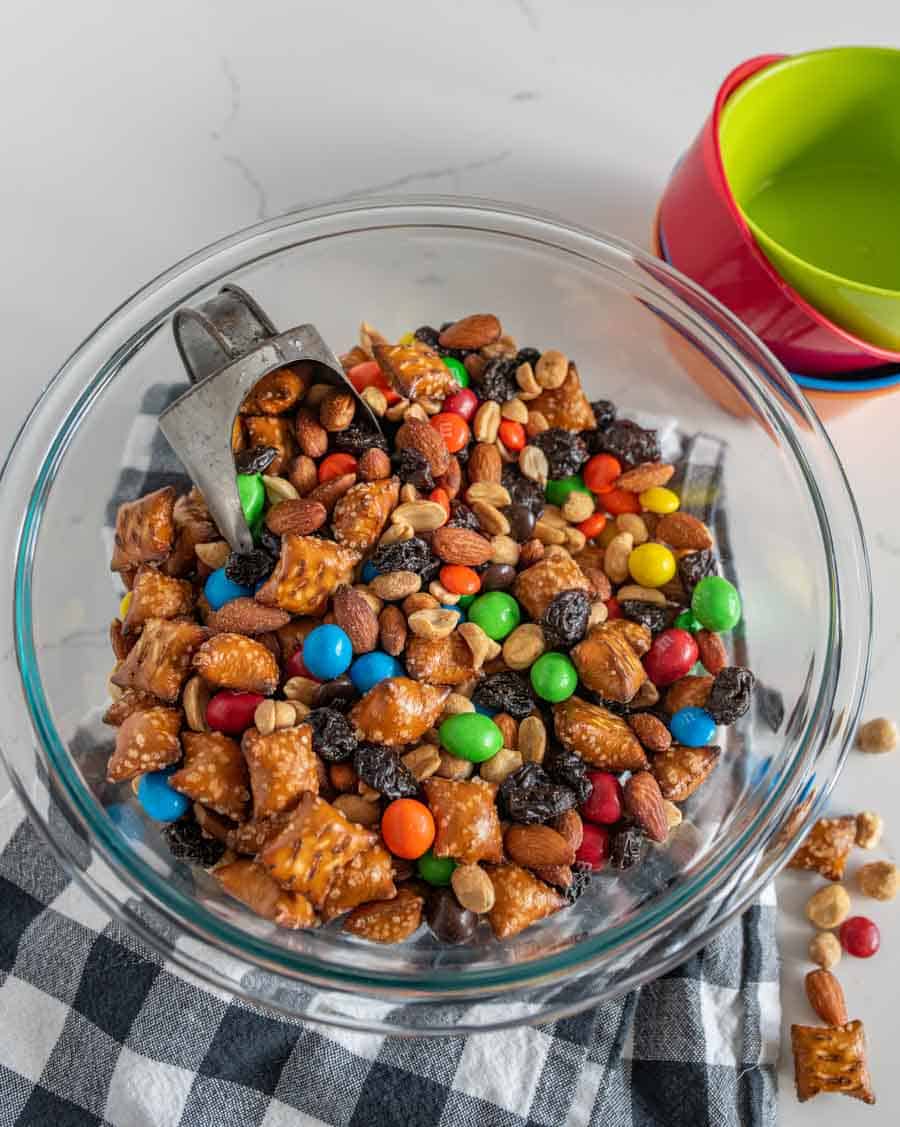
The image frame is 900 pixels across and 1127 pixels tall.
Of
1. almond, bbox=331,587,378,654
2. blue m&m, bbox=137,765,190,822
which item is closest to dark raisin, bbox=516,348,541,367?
almond, bbox=331,587,378,654

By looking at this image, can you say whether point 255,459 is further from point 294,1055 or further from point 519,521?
point 294,1055

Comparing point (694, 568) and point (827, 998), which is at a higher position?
point (694, 568)

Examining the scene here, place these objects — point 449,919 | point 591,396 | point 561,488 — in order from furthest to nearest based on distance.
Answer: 1. point 591,396
2. point 561,488
3. point 449,919

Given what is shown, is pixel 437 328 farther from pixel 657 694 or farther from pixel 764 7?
pixel 764 7

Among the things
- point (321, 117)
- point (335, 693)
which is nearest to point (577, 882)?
point (335, 693)

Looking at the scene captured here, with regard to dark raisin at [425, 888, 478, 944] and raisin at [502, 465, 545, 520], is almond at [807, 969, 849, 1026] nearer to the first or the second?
dark raisin at [425, 888, 478, 944]

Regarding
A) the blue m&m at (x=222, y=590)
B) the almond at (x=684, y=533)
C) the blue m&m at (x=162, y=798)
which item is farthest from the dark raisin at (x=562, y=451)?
the blue m&m at (x=162, y=798)

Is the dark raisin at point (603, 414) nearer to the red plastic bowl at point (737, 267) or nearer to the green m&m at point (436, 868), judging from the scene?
the red plastic bowl at point (737, 267)

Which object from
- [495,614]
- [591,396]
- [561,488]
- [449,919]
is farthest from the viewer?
[591,396]
